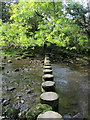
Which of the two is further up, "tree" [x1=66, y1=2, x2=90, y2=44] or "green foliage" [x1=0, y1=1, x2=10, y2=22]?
"green foliage" [x1=0, y1=1, x2=10, y2=22]

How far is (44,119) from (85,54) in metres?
9.45

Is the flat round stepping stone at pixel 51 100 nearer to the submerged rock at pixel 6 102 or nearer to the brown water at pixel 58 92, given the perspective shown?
the brown water at pixel 58 92

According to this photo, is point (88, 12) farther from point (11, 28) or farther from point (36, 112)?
point (36, 112)

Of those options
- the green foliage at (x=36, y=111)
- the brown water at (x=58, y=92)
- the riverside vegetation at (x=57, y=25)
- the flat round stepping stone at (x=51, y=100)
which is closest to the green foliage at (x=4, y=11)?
the riverside vegetation at (x=57, y=25)

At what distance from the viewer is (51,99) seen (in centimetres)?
264

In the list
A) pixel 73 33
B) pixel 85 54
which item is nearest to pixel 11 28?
pixel 73 33

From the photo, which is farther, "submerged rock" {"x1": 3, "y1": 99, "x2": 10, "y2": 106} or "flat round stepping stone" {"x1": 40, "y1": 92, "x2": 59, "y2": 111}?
"submerged rock" {"x1": 3, "y1": 99, "x2": 10, "y2": 106}

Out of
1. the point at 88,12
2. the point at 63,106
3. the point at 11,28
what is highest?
the point at 88,12

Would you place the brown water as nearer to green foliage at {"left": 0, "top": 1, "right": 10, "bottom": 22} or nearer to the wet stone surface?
the wet stone surface

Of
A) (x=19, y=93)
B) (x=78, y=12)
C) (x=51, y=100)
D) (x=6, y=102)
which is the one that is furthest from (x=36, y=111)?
(x=78, y=12)

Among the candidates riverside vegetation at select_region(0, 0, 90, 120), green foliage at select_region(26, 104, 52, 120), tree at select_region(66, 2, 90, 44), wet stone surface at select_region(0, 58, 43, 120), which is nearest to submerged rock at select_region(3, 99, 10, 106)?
wet stone surface at select_region(0, 58, 43, 120)

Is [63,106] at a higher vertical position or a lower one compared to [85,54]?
lower

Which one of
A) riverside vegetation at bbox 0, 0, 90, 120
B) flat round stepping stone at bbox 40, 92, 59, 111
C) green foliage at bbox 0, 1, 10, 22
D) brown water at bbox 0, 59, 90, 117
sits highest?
green foliage at bbox 0, 1, 10, 22

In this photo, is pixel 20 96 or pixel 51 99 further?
pixel 20 96
